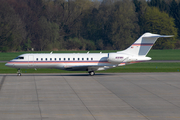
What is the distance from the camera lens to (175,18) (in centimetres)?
11750

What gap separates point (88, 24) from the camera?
4424 inches

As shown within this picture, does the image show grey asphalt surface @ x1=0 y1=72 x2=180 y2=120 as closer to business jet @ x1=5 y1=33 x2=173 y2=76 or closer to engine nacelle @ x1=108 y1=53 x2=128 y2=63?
engine nacelle @ x1=108 y1=53 x2=128 y2=63

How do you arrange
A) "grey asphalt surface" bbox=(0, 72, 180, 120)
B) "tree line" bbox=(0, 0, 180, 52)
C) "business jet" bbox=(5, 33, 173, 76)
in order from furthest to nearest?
1. "tree line" bbox=(0, 0, 180, 52)
2. "business jet" bbox=(5, 33, 173, 76)
3. "grey asphalt surface" bbox=(0, 72, 180, 120)

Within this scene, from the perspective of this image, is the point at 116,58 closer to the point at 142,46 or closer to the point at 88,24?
the point at 142,46

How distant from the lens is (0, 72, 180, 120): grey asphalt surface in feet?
53.3

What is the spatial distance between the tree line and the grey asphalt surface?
232 feet

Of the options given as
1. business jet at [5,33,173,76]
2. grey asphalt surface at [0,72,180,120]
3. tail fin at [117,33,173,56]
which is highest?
tail fin at [117,33,173,56]

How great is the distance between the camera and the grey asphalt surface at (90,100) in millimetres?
16233

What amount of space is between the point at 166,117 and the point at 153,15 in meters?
95.3

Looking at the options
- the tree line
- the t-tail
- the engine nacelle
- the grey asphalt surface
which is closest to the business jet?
the t-tail

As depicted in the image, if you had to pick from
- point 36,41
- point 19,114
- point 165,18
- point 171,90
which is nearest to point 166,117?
point 19,114

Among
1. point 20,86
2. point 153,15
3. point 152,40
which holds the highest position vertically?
point 153,15

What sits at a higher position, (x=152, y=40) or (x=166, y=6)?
(x=166, y=6)

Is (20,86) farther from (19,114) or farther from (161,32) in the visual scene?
(161,32)
